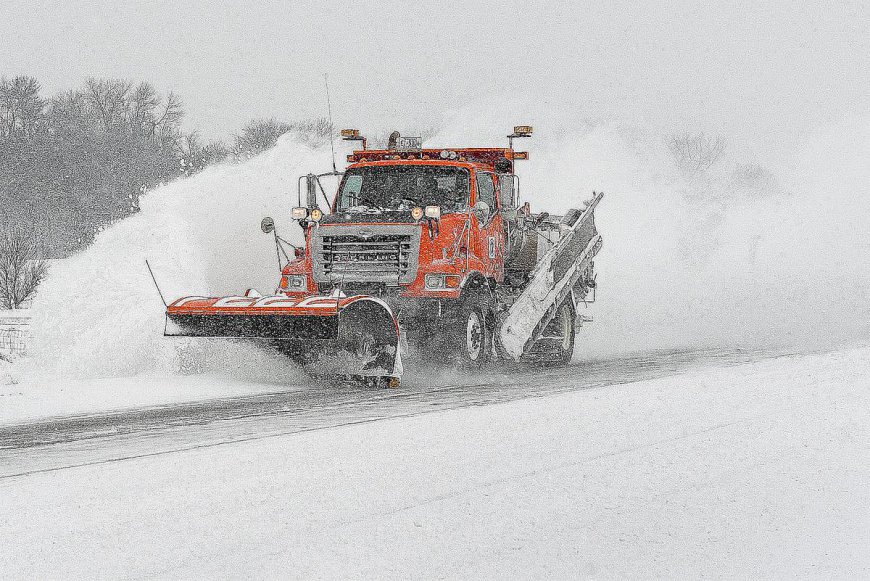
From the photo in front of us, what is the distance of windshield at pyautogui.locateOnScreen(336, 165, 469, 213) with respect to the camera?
42.7 ft

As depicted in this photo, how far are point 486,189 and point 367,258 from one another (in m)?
2.01

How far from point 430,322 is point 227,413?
10.9ft

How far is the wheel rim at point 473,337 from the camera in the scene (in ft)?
41.6

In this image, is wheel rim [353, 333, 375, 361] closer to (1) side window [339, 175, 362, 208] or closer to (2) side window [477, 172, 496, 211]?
(1) side window [339, 175, 362, 208]

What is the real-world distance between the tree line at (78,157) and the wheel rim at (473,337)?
3853 cm

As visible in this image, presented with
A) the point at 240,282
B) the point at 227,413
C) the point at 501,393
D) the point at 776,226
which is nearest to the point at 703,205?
the point at 776,226

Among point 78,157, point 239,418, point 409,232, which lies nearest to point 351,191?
point 409,232

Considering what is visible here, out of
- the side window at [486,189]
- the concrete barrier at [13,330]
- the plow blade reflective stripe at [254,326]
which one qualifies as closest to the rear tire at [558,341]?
the side window at [486,189]

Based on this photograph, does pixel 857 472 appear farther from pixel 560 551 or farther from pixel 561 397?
pixel 561 397

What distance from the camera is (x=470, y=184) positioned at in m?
13.1

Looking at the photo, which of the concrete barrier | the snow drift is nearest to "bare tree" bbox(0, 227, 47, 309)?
the concrete barrier

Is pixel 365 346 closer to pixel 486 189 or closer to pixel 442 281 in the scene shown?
pixel 442 281

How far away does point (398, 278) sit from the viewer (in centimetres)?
1223

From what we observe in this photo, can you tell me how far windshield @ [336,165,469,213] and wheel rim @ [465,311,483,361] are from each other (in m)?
1.34
